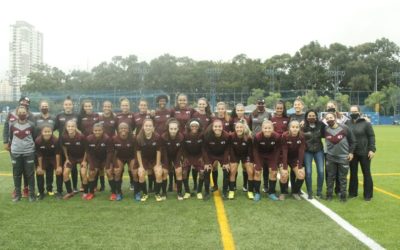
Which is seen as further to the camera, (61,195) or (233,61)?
(233,61)

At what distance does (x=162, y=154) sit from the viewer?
24.0 ft

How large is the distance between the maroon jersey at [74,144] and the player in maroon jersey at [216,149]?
2.26 m

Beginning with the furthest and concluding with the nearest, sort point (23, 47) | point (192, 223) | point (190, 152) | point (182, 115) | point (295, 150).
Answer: point (23, 47) < point (182, 115) < point (190, 152) < point (295, 150) < point (192, 223)

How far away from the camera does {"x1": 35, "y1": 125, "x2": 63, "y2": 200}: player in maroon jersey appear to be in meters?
7.25

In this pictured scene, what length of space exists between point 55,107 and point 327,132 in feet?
124

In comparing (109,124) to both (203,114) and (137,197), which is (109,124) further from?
(203,114)

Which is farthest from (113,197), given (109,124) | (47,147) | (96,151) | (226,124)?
(226,124)

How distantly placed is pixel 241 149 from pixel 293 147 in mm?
936

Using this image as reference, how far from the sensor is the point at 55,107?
40781mm

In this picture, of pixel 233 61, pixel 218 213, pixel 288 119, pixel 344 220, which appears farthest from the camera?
pixel 233 61

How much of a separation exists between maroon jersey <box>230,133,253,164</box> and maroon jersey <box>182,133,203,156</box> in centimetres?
59

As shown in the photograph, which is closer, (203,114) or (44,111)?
(44,111)

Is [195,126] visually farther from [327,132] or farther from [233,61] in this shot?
[233,61]

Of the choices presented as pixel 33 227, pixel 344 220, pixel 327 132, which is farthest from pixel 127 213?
pixel 327 132
